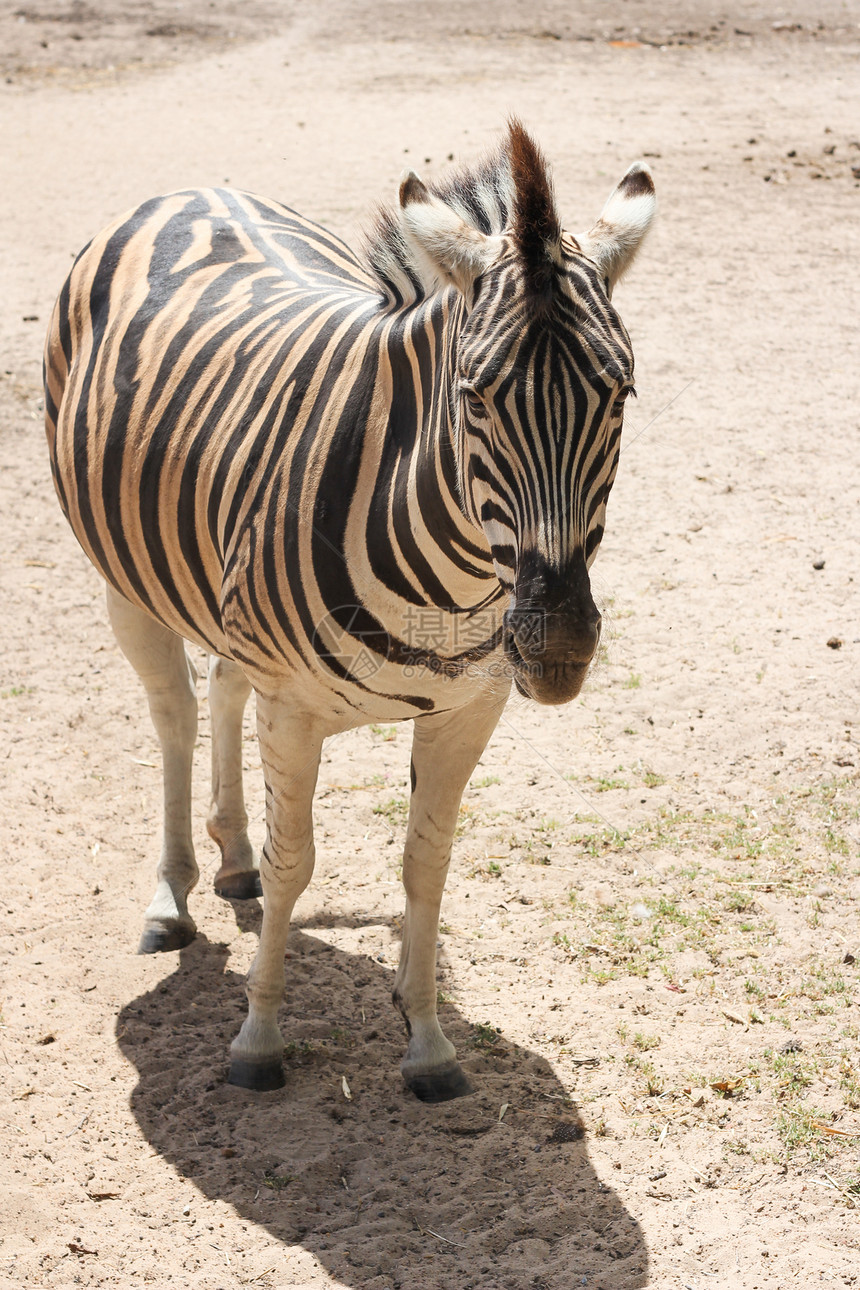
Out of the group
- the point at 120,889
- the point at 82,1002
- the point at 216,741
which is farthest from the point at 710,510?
the point at 82,1002

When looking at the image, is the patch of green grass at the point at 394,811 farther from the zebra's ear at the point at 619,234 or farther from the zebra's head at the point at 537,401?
the zebra's ear at the point at 619,234

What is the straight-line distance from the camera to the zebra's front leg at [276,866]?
10.9ft

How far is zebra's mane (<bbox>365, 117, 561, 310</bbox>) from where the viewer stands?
236 centimetres

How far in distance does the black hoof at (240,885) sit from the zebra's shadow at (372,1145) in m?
0.40

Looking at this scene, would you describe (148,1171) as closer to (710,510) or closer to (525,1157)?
(525,1157)

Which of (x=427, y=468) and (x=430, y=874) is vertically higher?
(x=427, y=468)

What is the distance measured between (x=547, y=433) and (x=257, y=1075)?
7.54ft

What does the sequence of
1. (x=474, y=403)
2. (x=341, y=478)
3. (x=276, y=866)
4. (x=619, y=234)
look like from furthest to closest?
(x=276, y=866) < (x=341, y=478) < (x=619, y=234) < (x=474, y=403)

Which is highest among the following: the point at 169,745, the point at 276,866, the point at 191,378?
the point at 191,378

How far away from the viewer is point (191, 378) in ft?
12.0

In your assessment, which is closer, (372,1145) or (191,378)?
(372,1145)

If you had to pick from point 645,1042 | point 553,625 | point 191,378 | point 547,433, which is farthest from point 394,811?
point 547,433

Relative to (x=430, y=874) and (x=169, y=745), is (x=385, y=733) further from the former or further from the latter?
(x=430, y=874)

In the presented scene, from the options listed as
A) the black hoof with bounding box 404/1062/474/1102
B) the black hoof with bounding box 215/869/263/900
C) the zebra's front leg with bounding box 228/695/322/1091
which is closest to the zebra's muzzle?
the zebra's front leg with bounding box 228/695/322/1091
